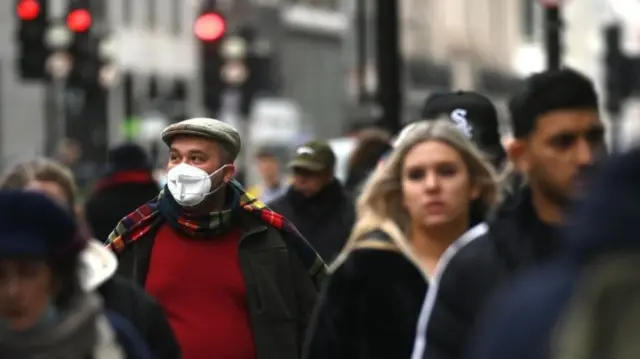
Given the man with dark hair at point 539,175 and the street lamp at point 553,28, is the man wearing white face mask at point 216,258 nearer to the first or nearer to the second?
the man with dark hair at point 539,175

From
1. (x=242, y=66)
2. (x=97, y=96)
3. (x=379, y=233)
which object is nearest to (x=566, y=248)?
(x=379, y=233)

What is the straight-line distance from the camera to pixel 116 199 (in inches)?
478

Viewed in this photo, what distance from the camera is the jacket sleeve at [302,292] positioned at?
28.1 ft

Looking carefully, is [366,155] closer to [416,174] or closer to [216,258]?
[216,258]

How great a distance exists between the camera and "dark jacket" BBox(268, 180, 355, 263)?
12.8m

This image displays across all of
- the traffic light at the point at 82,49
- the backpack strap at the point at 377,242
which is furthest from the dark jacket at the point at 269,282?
the traffic light at the point at 82,49

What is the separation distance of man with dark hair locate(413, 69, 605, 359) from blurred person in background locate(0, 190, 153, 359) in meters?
1.03

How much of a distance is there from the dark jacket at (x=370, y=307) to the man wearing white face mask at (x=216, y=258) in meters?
1.68

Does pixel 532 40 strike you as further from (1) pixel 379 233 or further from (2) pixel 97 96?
(1) pixel 379 233

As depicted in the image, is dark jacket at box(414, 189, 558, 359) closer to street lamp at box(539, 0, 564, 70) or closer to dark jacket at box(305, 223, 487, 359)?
dark jacket at box(305, 223, 487, 359)

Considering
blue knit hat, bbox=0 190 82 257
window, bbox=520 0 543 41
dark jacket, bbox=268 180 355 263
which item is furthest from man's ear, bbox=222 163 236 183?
window, bbox=520 0 543 41

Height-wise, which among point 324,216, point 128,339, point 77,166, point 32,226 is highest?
point 32,226

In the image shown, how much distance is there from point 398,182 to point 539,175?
1101mm

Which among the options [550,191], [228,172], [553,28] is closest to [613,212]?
[550,191]
